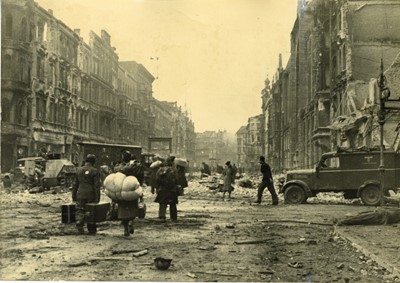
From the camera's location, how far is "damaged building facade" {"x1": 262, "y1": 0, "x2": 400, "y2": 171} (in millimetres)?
20500

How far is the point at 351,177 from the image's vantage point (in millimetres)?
16891

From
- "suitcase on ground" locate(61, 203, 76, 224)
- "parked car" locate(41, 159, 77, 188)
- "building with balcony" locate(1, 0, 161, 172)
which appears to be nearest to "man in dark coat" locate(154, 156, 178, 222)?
"suitcase on ground" locate(61, 203, 76, 224)

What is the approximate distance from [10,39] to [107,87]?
61.8 ft

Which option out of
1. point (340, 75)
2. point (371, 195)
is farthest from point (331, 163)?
point (340, 75)

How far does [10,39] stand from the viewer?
39.0 ft

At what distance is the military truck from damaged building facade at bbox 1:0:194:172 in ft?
15.1

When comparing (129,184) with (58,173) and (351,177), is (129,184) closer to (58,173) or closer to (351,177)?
(351,177)

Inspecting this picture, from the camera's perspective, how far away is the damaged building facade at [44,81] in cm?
1138

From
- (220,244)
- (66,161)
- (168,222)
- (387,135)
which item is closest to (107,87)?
(66,161)

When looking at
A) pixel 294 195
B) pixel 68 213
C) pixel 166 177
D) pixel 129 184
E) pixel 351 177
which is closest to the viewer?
pixel 129 184

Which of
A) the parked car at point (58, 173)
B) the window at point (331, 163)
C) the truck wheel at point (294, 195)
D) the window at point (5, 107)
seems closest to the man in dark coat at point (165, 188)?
the window at point (5, 107)

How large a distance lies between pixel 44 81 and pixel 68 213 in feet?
28.1

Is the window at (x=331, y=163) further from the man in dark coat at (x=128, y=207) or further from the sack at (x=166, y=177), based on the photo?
the man in dark coat at (x=128, y=207)

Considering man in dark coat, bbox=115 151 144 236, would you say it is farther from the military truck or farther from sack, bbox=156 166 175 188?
the military truck
